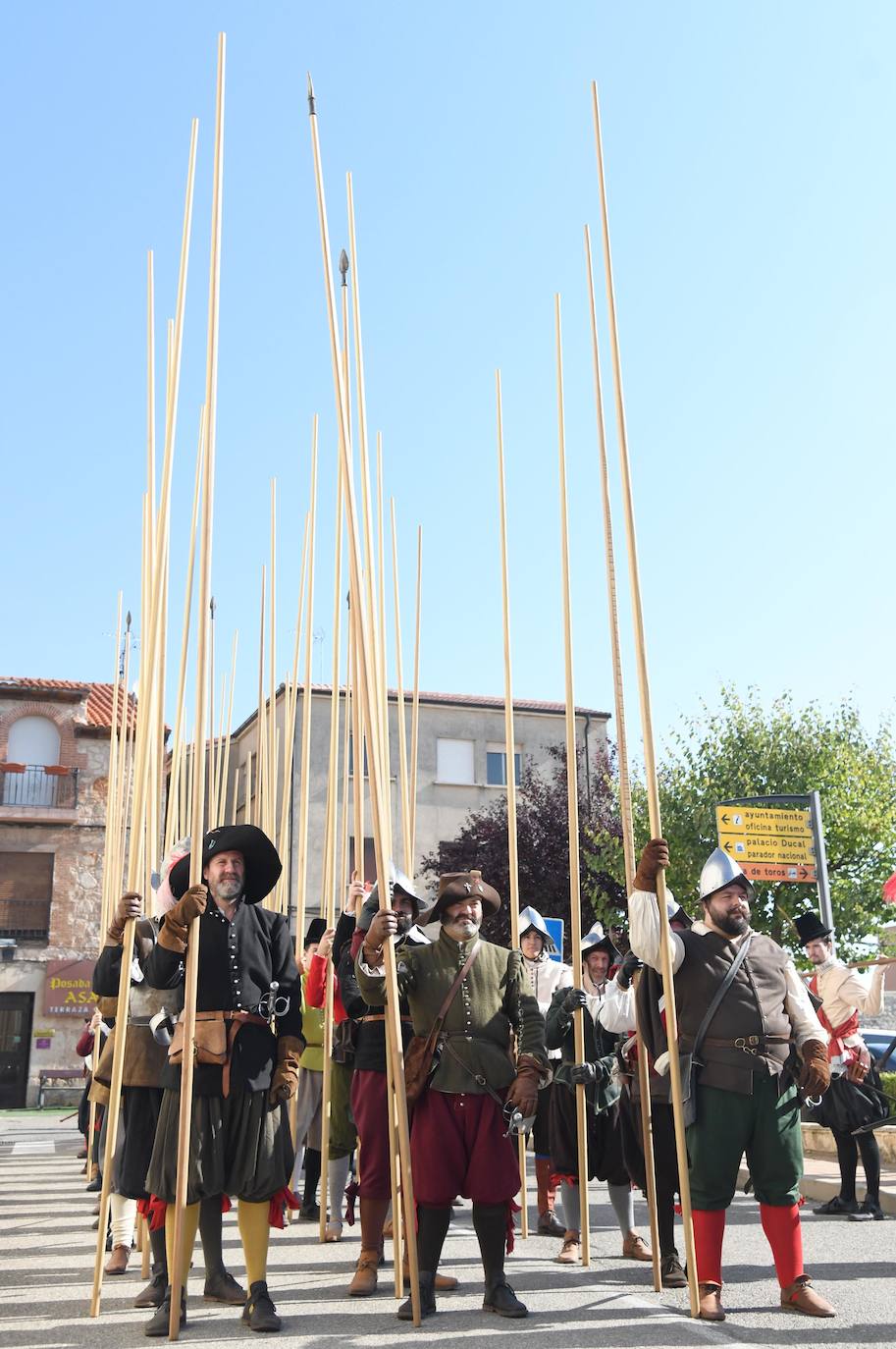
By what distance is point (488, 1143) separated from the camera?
5371mm

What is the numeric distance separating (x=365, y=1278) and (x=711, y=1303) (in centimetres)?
148

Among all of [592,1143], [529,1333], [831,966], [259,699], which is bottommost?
[529,1333]

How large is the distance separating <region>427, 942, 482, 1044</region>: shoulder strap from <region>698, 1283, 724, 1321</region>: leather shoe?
4.53ft

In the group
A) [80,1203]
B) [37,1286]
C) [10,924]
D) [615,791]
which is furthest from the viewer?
[10,924]

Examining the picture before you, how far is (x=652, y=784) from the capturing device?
5414 millimetres

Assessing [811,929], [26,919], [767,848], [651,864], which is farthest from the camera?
[26,919]

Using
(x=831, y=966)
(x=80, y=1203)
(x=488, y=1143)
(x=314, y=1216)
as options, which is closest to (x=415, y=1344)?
(x=488, y=1143)

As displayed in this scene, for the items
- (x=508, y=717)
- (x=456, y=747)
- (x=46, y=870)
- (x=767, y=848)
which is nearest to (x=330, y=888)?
(x=508, y=717)

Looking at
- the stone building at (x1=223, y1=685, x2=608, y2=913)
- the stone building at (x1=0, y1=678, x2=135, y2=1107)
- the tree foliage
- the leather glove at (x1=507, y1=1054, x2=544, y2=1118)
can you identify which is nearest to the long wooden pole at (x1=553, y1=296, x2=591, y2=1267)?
the leather glove at (x1=507, y1=1054, x2=544, y2=1118)

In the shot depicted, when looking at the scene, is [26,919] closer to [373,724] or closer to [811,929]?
[811,929]

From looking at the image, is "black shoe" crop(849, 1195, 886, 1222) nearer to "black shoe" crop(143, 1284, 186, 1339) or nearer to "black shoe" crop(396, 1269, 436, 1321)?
"black shoe" crop(396, 1269, 436, 1321)

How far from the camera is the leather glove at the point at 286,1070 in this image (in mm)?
5195

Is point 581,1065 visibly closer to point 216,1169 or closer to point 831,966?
point 216,1169

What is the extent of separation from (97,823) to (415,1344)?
1119 inches
